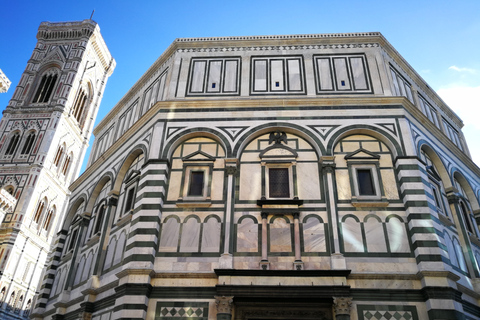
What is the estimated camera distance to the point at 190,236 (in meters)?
11.9

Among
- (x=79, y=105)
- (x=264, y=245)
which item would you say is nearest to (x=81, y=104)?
(x=79, y=105)

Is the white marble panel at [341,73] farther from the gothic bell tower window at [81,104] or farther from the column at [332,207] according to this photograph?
the gothic bell tower window at [81,104]

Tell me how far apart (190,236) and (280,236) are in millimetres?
2704

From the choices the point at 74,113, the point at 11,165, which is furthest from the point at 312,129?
the point at 74,113

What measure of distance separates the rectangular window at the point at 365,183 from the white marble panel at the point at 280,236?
8.67 feet

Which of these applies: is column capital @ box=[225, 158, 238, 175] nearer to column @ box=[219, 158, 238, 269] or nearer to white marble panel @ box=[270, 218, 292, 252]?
column @ box=[219, 158, 238, 269]

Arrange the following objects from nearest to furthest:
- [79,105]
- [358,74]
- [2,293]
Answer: [358,74] < [2,293] < [79,105]

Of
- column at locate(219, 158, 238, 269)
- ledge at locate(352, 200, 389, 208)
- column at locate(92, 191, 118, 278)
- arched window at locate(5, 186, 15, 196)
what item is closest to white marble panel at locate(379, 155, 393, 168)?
ledge at locate(352, 200, 389, 208)

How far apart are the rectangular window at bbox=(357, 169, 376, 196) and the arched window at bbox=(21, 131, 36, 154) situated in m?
36.1

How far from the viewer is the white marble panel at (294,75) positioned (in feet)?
49.1

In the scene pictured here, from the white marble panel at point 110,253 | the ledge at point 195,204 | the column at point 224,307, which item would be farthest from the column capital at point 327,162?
the white marble panel at point 110,253

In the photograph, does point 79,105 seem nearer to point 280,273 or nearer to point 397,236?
point 280,273

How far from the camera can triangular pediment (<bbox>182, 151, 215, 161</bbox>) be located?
1328 cm

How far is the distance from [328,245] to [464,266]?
179 inches
